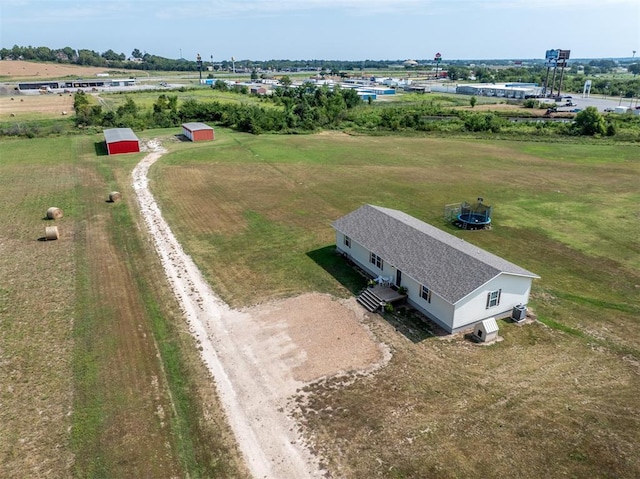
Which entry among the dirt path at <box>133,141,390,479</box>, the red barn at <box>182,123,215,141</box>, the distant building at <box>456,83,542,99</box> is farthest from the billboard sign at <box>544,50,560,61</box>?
the dirt path at <box>133,141,390,479</box>

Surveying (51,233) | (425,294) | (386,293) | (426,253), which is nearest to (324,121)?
(51,233)

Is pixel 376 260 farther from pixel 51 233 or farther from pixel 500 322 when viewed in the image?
pixel 51 233

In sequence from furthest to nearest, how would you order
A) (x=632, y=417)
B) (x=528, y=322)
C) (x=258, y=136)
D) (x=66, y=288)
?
(x=258, y=136), (x=66, y=288), (x=528, y=322), (x=632, y=417)

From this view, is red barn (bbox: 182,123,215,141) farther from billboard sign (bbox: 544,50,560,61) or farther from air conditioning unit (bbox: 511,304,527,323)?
billboard sign (bbox: 544,50,560,61)

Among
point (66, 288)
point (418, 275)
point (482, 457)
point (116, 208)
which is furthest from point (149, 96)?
point (482, 457)

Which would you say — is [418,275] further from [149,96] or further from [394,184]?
[149,96]

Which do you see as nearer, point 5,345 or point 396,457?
point 396,457

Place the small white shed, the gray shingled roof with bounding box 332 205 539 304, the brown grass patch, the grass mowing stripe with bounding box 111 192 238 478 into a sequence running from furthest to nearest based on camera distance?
the brown grass patch < the gray shingled roof with bounding box 332 205 539 304 < the small white shed < the grass mowing stripe with bounding box 111 192 238 478
